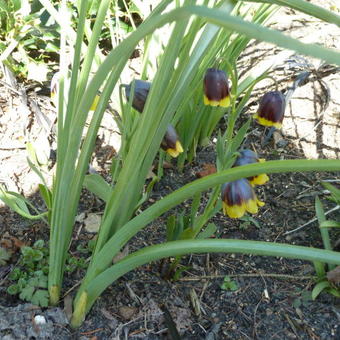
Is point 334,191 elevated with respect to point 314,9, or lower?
lower

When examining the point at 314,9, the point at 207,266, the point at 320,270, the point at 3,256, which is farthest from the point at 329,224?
the point at 3,256

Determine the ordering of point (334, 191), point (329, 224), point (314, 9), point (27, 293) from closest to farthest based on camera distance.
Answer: point (314, 9), point (27, 293), point (329, 224), point (334, 191)

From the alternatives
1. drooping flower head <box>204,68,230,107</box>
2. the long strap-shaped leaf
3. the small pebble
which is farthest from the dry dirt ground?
the long strap-shaped leaf

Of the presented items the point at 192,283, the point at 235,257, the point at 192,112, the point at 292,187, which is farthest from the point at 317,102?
the point at 192,283

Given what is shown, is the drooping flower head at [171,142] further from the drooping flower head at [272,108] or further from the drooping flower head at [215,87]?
the drooping flower head at [272,108]

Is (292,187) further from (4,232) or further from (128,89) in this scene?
(4,232)

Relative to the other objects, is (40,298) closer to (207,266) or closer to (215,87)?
(207,266)
